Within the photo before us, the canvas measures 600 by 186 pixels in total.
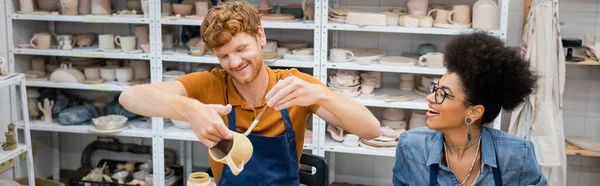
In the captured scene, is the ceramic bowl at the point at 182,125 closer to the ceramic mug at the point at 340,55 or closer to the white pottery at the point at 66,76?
the white pottery at the point at 66,76

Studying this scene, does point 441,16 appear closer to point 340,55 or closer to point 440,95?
point 340,55

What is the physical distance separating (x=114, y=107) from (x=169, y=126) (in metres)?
0.42

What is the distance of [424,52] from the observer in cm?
352

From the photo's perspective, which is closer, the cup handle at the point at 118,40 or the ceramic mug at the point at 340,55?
the ceramic mug at the point at 340,55

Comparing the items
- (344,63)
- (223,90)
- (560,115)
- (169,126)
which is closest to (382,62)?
(344,63)

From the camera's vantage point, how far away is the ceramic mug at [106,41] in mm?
3662

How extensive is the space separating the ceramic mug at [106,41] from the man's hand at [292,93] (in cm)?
237

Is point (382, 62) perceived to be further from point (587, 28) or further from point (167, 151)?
point (167, 151)

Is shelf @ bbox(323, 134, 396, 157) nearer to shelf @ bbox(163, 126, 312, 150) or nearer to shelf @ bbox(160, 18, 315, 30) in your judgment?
shelf @ bbox(160, 18, 315, 30)

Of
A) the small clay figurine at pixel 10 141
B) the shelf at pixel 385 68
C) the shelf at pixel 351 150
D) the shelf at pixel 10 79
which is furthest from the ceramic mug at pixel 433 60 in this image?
the small clay figurine at pixel 10 141

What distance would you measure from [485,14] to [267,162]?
5.92ft

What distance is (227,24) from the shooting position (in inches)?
64.4

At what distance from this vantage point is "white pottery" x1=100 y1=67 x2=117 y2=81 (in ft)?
12.3

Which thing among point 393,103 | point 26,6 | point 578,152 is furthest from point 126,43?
point 578,152
